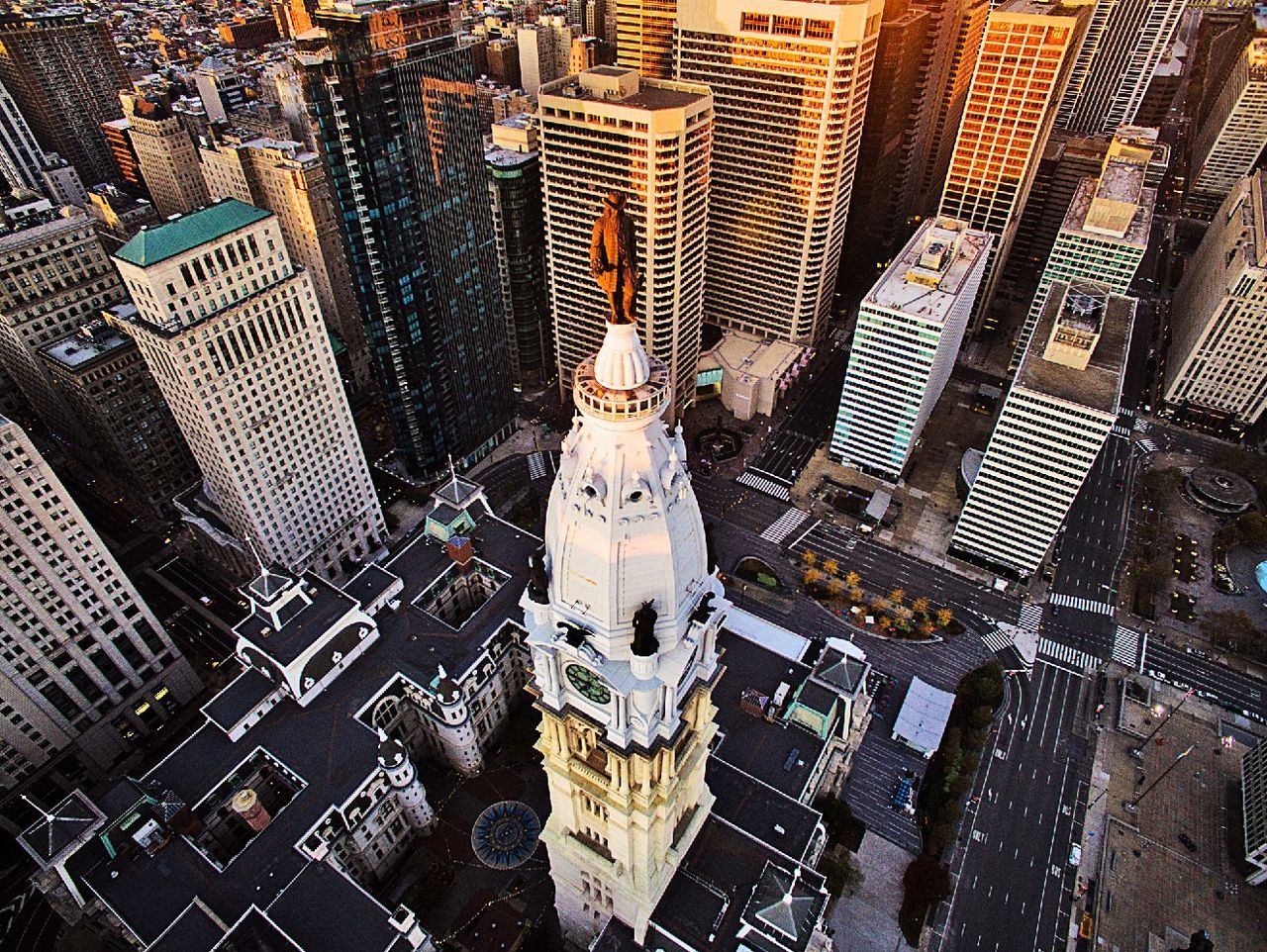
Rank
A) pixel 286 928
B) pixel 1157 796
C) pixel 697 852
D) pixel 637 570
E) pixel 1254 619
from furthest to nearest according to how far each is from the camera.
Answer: pixel 1254 619, pixel 1157 796, pixel 286 928, pixel 697 852, pixel 637 570

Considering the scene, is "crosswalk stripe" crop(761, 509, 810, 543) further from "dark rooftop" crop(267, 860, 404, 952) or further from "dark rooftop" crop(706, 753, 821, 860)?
"dark rooftop" crop(267, 860, 404, 952)

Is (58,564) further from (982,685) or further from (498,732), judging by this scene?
(982,685)

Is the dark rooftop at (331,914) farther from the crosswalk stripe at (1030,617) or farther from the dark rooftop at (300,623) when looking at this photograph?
the crosswalk stripe at (1030,617)

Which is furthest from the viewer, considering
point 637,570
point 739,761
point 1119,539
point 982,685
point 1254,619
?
point 1119,539

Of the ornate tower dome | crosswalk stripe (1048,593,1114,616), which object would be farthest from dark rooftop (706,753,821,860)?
crosswalk stripe (1048,593,1114,616)

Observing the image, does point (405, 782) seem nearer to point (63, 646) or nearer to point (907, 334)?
point (63, 646)

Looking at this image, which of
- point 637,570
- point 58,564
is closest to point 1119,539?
point 637,570

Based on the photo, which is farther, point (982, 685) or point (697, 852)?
point (982, 685)
